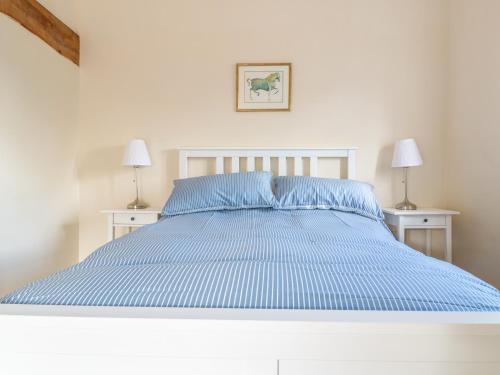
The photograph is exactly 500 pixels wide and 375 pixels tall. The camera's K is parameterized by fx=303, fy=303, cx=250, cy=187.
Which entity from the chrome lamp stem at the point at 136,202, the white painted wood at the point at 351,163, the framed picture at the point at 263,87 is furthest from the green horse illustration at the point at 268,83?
the chrome lamp stem at the point at 136,202

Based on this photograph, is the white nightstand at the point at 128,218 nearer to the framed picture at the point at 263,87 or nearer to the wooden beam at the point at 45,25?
the framed picture at the point at 263,87

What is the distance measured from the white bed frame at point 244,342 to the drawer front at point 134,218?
166 centimetres

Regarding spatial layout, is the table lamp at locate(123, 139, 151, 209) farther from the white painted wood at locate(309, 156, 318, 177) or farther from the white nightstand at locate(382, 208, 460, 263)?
the white nightstand at locate(382, 208, 460, 263)

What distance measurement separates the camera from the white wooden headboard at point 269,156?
241 centimetres

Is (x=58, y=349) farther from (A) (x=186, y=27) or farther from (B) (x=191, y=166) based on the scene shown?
(A) (x=186, y=27)

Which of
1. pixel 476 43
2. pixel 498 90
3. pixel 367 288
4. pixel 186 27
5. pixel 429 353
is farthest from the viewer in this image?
pixel 186 27

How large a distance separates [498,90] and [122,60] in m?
2.73

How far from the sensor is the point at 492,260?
1.97m

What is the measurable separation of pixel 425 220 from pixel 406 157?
47 centimetres

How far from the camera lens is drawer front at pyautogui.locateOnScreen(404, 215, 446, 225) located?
7.00 ft

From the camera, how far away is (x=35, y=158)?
2055 mm

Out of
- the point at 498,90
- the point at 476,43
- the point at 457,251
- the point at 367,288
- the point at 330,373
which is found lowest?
the point at 457,251

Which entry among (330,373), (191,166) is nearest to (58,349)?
(330,373)

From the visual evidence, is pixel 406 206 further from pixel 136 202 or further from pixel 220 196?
pixel 136 202
